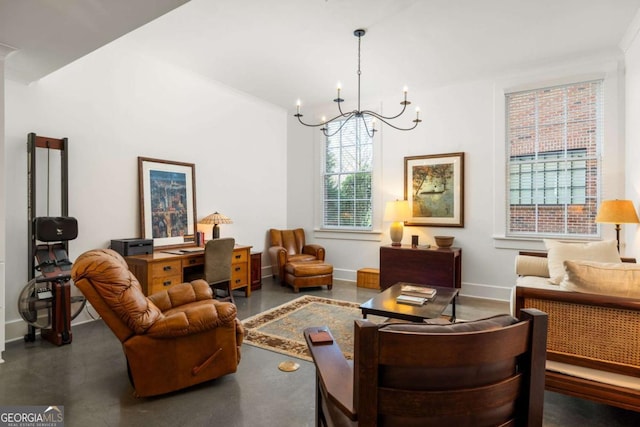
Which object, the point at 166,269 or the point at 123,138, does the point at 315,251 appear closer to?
the point at 166,269

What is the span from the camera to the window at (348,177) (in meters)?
5.88

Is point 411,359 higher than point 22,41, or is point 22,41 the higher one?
point 22,41

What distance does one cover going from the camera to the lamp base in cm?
513

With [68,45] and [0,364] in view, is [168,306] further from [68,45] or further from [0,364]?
[68,45]

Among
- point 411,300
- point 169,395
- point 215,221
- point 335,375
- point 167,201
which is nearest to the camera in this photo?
point 335,375

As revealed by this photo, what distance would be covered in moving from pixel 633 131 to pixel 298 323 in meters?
4.20

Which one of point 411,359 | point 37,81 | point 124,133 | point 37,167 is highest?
point 37,81

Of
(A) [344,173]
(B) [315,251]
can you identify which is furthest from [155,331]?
(A) [344,173]

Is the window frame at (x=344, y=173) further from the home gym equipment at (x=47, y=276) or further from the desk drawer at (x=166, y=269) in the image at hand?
the home gym equipment at (x=47, y=276)

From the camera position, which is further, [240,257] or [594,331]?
[240,257]

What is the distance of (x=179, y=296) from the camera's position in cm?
281

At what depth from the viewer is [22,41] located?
8.69ft

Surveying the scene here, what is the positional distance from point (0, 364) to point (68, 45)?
2.63m

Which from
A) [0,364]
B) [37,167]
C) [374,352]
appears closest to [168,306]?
[0,364]
